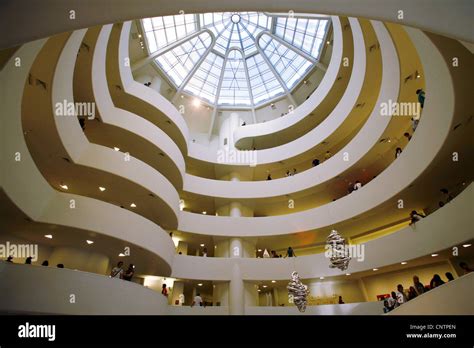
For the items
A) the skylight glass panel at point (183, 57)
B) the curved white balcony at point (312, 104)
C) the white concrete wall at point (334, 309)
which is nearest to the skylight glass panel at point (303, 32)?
the curved white balcony at point (312, 104)

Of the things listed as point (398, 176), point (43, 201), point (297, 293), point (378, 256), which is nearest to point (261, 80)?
point (398, 176)

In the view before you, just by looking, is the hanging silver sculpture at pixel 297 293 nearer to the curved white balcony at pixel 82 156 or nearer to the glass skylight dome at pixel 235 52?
the curved white balcony at pixel 82 156

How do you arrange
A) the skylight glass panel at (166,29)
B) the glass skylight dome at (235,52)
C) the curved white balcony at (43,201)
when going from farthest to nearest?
the glass skylight dome at (235,52) → the skylight glass panel at (166,29) → the curved white balcony at (43,201)

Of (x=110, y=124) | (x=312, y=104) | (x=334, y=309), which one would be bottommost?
(x=334, y=309)

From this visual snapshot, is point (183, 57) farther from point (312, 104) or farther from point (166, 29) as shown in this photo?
point (312, 104)

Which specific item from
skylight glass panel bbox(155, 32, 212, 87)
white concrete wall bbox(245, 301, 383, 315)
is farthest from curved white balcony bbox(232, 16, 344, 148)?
white concrete wall bbox(245, 301, 383, 315)

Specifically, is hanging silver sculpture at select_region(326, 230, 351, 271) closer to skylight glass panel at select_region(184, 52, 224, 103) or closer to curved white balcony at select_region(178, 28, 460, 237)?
curved white balcony at select_region(178, 28, 460, 237)

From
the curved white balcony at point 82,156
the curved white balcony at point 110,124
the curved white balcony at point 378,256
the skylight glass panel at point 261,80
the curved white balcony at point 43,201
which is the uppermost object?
the skylight glass panel at point 261,80

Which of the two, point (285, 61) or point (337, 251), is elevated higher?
point (285, 61)

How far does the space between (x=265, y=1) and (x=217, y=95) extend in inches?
1012

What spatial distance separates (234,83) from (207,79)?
2.76 m

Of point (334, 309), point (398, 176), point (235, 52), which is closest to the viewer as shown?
point (398, 176)

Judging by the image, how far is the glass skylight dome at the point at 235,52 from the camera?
25.3m

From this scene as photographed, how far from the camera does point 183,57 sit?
91.2 feet
